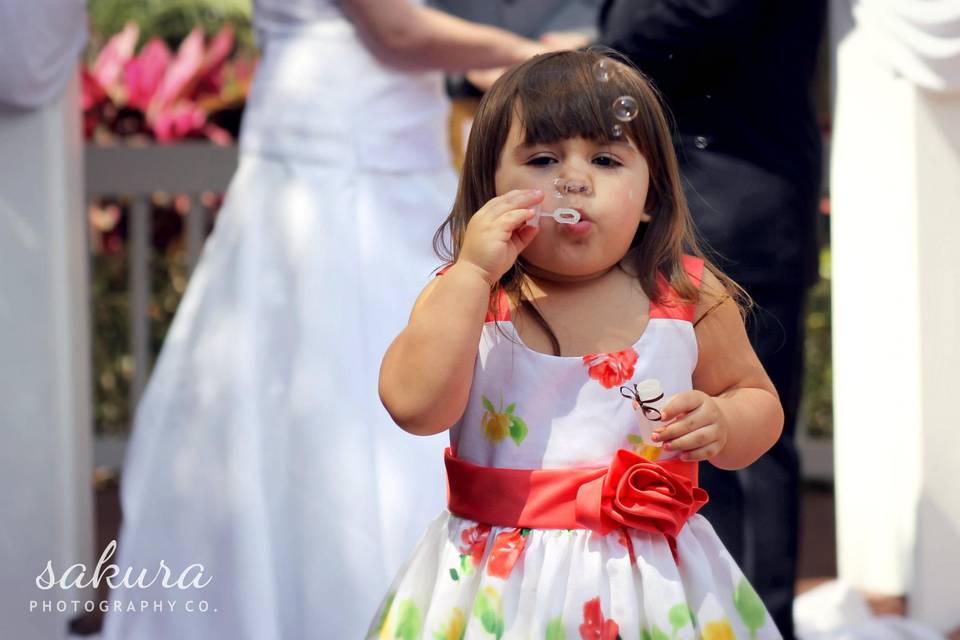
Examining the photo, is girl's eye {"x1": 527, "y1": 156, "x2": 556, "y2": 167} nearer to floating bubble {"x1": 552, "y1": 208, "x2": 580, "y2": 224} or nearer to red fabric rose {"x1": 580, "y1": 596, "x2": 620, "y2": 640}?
floating bubble {"x1": 552, "y1": 208, "x2": 580, "y2": 224}

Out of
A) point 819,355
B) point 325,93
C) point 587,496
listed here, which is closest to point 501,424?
point 587,496

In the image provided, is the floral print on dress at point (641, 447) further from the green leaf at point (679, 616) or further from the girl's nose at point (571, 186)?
the girl's nose at point (571, 186)

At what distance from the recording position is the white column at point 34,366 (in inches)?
124

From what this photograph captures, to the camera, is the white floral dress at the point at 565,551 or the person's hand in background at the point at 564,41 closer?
the white floral dress at the point at 565,551

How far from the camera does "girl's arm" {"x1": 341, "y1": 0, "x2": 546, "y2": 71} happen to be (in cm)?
305

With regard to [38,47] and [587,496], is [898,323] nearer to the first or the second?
[587,496]

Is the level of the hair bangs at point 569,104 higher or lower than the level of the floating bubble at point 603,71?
lower

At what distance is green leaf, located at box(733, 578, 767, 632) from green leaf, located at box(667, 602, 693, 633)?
0.12m

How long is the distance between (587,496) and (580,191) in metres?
0.39

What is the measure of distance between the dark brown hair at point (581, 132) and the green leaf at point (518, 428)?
108mm

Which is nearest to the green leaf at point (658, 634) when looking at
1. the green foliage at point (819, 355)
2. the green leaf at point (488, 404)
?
the green leaf at point (488, 404)

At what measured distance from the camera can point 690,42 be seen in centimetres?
258

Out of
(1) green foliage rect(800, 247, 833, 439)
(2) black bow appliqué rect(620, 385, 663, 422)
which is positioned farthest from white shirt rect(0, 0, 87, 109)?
(1) green foliage rect(800, 247, 833, 439)

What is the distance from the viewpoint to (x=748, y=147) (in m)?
2.69
